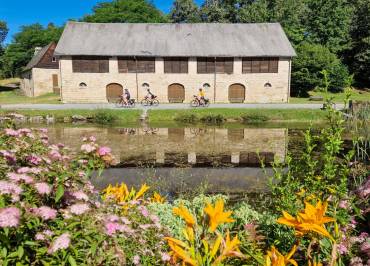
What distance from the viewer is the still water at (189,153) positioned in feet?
35.9

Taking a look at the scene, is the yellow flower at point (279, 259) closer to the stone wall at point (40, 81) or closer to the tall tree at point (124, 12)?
the stone wall at point (40, 81)

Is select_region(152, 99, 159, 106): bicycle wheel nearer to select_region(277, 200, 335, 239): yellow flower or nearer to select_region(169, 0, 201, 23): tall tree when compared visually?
select_region(277, 200, 335, 239): yellow flower

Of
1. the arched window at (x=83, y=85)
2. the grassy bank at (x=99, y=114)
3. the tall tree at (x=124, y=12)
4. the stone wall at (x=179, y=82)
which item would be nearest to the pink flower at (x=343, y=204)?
the grassy bank at (x=99, y=114)

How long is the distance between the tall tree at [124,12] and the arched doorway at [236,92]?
27866 mm

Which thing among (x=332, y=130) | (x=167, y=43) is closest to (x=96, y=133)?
(x=167, y=43)

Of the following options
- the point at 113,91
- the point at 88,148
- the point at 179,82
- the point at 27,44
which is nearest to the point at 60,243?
the point at 88,148

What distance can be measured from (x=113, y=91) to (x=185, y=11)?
103 feet

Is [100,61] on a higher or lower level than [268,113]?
higher

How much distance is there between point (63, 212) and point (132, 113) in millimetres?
22954

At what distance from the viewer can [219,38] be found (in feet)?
112

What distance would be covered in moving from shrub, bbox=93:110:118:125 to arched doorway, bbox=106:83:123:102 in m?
8.75

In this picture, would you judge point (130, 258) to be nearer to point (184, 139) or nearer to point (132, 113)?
point (184, 139)

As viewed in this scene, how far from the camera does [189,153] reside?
621 inches

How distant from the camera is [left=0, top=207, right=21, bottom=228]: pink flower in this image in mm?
2012
